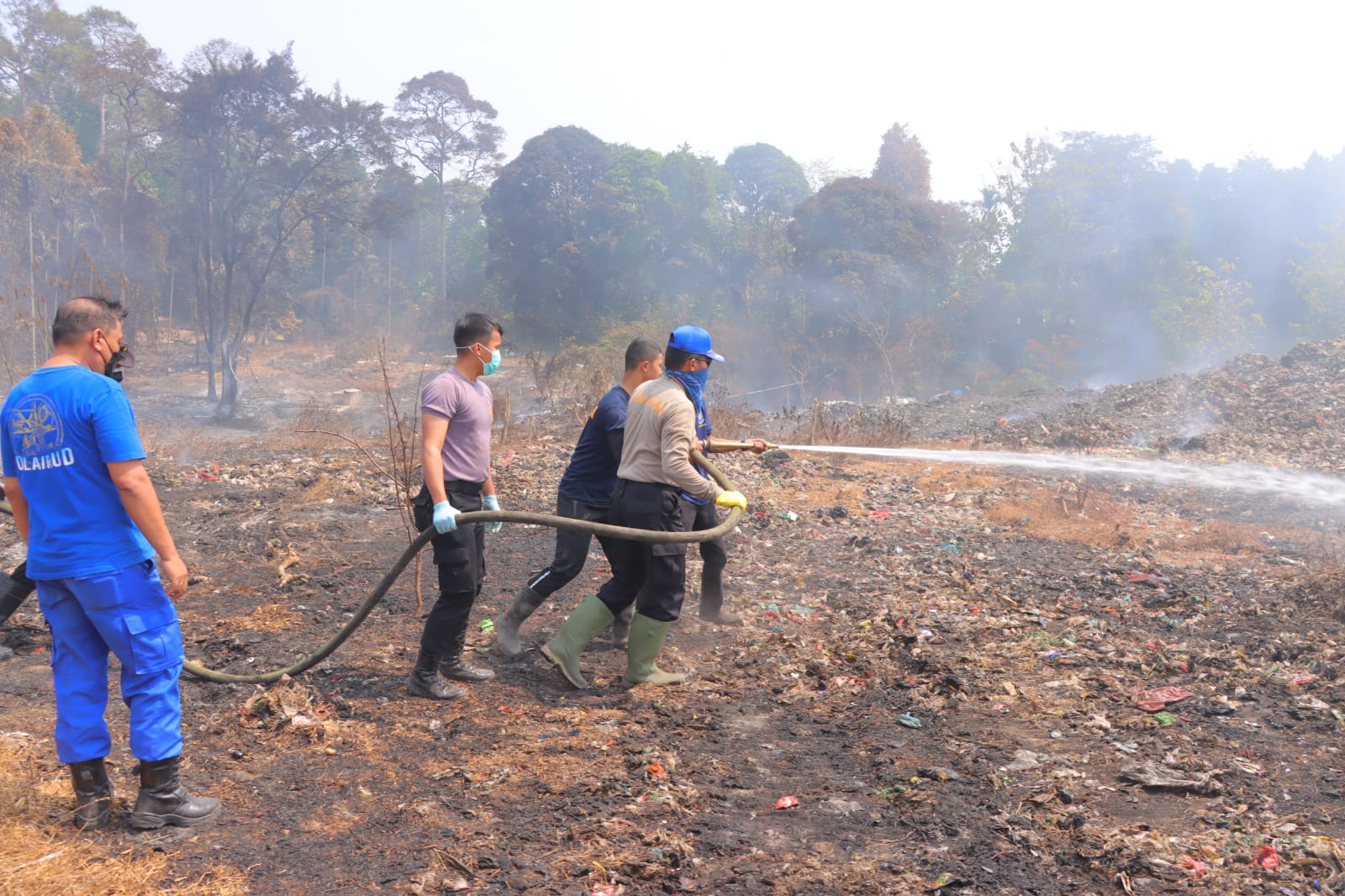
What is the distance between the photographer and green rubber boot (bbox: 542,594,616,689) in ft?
14.1

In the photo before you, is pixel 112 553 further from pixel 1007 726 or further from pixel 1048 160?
pixel 1048 160

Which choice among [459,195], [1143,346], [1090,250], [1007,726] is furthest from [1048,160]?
[1007,726]

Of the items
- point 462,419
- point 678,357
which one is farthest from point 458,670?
point 678,357

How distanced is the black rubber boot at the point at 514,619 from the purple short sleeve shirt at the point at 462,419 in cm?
87

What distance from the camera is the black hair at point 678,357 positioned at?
4.14m

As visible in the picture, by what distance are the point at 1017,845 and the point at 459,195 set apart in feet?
141

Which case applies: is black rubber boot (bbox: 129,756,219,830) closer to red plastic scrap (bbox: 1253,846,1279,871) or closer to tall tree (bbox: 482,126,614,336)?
red plastic scrap (bbox: 1253,846,1279,871)

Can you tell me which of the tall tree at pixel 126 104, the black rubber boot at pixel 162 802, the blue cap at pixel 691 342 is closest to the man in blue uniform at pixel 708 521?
the blue cap at pixel 691 342

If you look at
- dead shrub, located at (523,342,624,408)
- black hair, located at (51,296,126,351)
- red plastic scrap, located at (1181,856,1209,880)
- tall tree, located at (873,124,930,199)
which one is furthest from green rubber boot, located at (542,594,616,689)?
tall tree, located at (873,124,930,199)

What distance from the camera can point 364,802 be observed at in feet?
10.3

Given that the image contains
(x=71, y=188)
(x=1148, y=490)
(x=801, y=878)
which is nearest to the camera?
(x=801, y=878)

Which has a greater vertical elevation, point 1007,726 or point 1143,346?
point 1143,346

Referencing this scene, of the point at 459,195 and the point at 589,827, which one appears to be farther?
the point at 459,195

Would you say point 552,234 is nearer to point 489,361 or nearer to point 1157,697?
point 489,361
